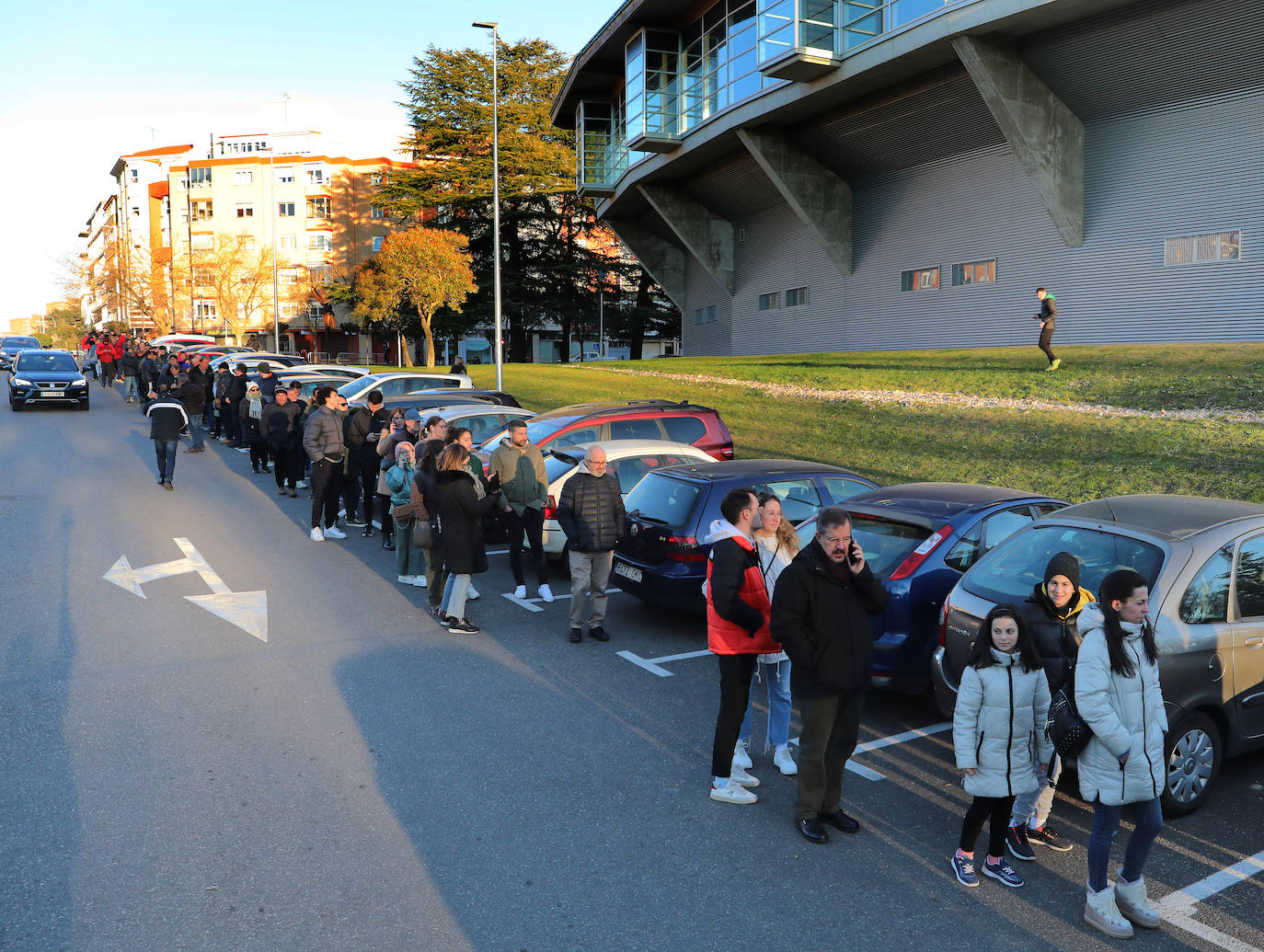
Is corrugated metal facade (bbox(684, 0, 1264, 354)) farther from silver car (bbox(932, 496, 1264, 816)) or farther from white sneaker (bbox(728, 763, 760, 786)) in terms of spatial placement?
white sneaker (bbox(728, 763, 760, 786))

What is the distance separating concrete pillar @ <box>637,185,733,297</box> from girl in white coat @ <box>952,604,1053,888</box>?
29729 mm

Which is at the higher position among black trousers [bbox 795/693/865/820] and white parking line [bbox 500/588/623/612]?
black trousers [bbox 795/693/865/820]

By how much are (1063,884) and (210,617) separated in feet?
24.3

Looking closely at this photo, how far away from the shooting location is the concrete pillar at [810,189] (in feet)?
83.2

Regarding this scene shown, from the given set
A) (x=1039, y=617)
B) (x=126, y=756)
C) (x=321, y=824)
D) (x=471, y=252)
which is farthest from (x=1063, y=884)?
(x=471, y=252)

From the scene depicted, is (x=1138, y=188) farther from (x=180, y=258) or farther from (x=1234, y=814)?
(x=180, y=258)

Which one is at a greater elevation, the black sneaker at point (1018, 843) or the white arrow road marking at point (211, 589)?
the white arrow road marking at point (211, 589)

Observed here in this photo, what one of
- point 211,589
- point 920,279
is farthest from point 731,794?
point 920,279

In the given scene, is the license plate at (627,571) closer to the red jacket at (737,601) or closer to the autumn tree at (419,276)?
the red jacket at (737,601)

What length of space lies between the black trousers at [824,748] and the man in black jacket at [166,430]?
13279 millimetres

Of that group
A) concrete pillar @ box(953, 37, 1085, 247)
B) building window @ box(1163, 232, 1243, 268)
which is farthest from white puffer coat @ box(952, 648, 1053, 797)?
concrete pillar @ box(953, 37, 1085, 247)

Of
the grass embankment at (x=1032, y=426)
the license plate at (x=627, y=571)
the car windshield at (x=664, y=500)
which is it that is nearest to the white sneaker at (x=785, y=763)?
the car windshield at (x=664, y=500)

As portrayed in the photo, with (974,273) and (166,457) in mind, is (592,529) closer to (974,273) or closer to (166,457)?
(166,457)

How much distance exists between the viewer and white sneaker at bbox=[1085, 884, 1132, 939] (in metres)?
4.12
